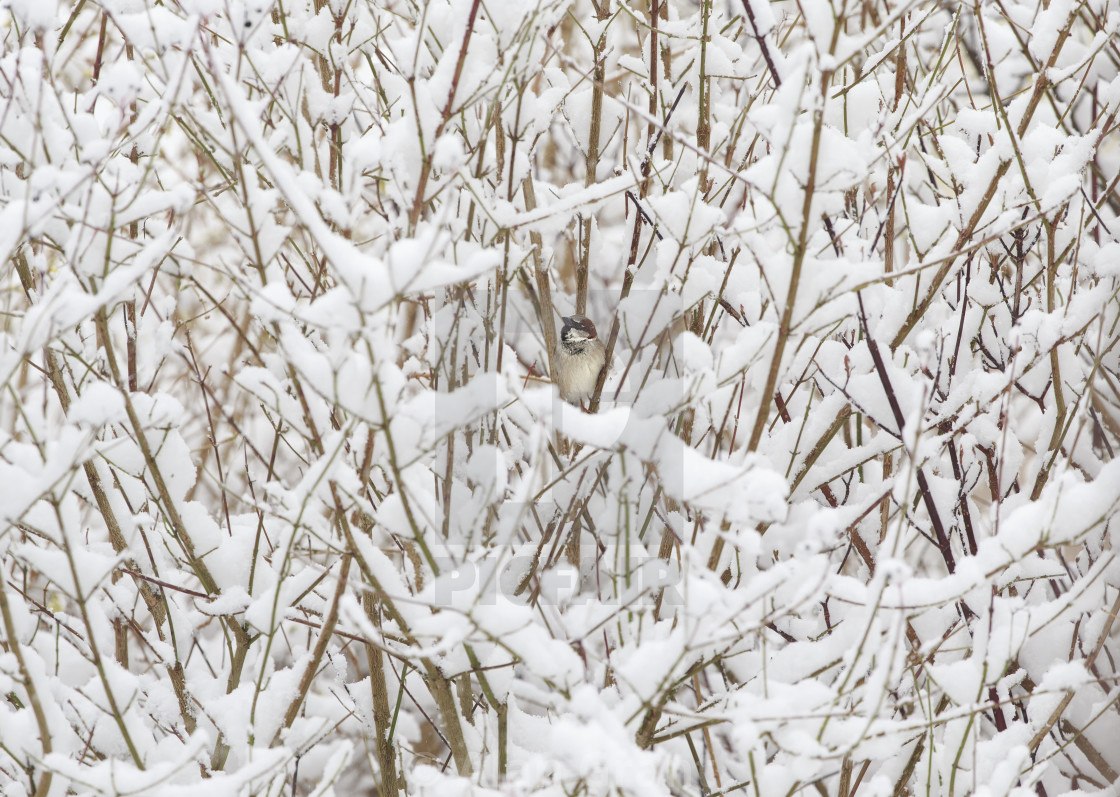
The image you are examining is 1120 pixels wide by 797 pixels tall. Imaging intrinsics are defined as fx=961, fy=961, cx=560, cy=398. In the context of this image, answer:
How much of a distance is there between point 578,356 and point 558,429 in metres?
1.55

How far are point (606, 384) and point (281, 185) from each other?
175cm

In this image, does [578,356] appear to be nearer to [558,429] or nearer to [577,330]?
[577,330]

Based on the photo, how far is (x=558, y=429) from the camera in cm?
156

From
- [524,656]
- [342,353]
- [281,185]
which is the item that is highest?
[281,185]

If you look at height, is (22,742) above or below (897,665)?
above

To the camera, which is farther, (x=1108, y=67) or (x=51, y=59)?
(x=1108, y=67)

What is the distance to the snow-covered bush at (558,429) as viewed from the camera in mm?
1470

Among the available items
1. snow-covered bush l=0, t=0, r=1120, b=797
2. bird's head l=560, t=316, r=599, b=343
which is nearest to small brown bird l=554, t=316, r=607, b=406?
bird's head l=560, t=316, r=599, b=343

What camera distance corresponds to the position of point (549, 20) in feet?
6.24

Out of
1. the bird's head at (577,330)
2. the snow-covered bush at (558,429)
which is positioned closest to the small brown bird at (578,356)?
the bird's head at (577,330)

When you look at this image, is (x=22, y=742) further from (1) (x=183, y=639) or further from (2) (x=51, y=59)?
(2) (x=51, y=59)

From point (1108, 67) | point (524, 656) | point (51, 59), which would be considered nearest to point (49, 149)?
point (51, 59)

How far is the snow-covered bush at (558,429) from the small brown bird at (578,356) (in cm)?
12

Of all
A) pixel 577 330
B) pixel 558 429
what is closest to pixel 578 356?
pixel 577 330
